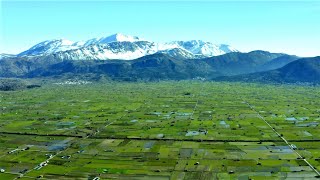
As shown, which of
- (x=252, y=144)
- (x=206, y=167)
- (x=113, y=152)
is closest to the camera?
(x=206, y=167)

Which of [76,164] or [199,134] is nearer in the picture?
[76,164]

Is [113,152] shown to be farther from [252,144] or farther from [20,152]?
[252,144]

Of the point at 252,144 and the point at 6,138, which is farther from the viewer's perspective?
the point at 6,138

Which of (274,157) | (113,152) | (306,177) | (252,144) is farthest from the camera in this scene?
(252,144)

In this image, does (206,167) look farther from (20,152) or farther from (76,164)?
(20,152)

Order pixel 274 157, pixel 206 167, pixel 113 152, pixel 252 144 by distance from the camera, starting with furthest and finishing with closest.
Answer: pixel 252 144
pixel 113 152
pixel 274 157
pixel 206 167

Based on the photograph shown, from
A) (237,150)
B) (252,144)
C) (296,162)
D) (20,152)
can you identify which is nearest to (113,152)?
(20,152)

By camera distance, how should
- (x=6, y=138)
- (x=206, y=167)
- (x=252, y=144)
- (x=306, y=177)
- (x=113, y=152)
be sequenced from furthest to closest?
(x=6, y=138) < (x=252, y=144) < (x=113, y=152) < (x=206, y=167) < (x=306, y=177)

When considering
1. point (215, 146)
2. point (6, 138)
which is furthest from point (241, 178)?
point (6, 138)
